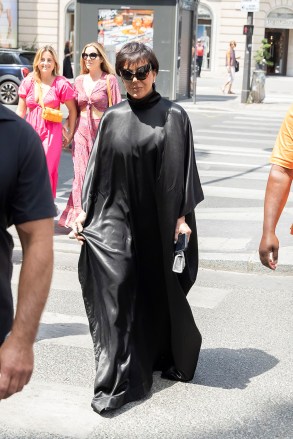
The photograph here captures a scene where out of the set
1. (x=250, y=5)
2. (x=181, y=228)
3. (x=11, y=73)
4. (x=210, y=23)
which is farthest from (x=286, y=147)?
(x=210, y=23)

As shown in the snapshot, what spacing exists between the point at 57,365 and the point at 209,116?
60.4 feet

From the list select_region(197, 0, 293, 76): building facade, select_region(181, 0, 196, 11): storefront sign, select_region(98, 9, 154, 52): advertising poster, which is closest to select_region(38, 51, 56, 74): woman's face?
select_region(98, 9, 154, 52): advertising poster

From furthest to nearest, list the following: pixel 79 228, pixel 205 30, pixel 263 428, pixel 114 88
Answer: pixel 205 30
pixel 114 88
pixel 79 228
pixel 263 428

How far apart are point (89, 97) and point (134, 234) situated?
3754 mm

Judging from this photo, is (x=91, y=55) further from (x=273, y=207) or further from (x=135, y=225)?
(x=273, y=207)

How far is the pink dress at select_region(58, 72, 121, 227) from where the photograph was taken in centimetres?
802

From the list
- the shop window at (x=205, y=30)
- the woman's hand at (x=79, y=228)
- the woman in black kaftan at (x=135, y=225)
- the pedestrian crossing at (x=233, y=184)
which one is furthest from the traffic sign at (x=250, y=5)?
the shop window at (x=205, y=30)

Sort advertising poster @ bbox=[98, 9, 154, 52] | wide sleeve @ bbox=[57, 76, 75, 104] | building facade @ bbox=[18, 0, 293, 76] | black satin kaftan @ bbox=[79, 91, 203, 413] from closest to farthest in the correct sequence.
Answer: black satin kaftan @ bbox=[79, 91, 203, 413], wide sleeve @ bbox=[57, 76, 75, 104], advertising poster @ bbox=[98, 9, 154, 52], building facade @ bbox=[18, 0, 293, 76]

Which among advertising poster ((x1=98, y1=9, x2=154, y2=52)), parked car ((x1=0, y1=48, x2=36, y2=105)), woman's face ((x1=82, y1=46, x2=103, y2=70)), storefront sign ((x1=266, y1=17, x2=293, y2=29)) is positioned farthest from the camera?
storefront sign ((x1=266, y1=17, x2=293, y2=29))

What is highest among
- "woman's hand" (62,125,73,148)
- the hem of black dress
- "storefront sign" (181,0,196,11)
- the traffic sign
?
the traffic sign

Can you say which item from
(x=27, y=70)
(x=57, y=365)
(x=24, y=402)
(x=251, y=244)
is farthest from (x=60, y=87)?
(x=27, y=70)

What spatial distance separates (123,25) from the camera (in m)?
22.7

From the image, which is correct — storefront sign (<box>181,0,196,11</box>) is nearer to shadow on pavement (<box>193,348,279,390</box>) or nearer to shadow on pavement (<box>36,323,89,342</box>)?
shadow on pavement (<box>36,323,89,342</box>)

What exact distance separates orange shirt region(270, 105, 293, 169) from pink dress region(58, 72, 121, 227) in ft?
13.6
